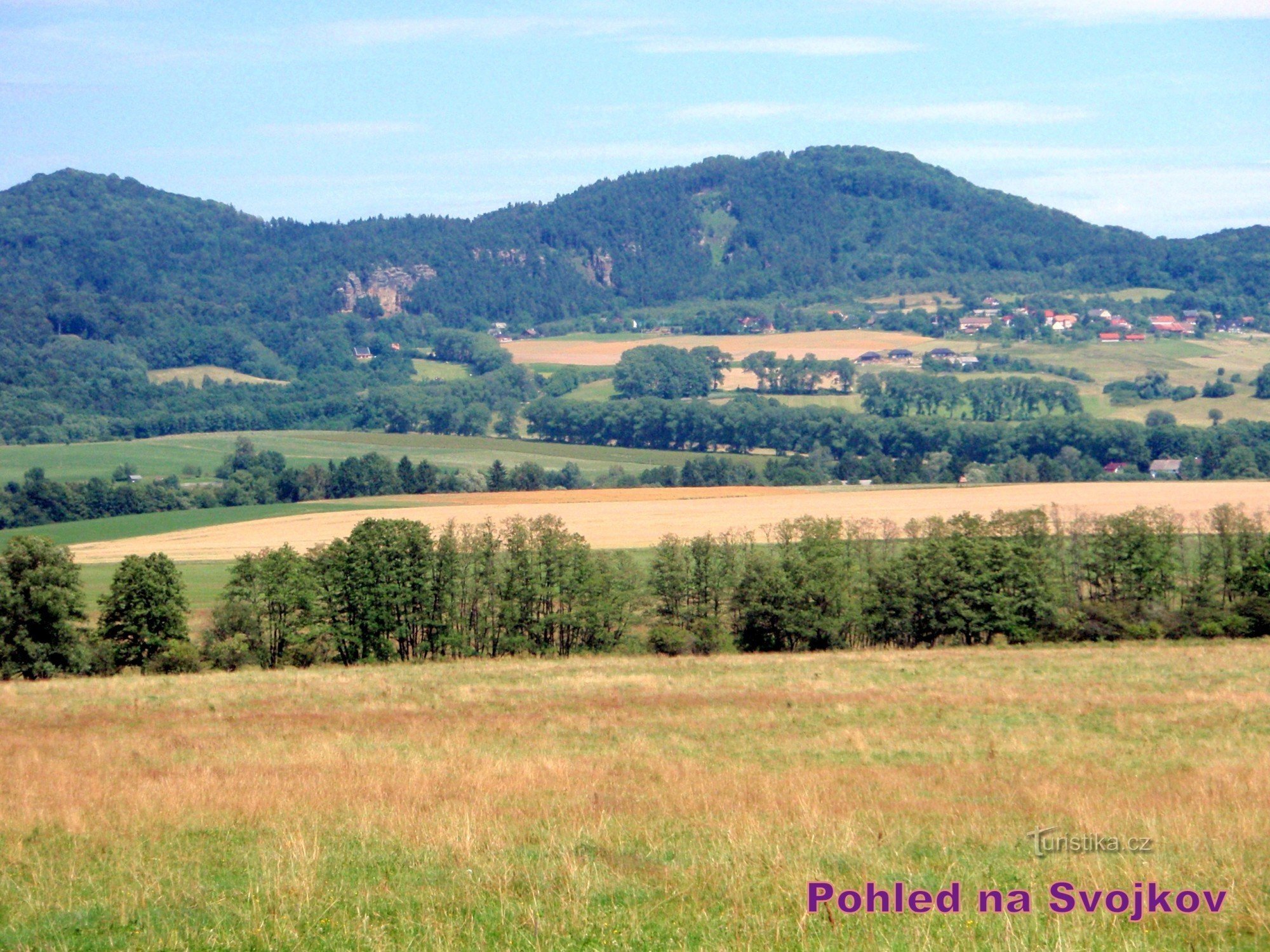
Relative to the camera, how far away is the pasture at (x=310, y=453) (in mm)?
128625

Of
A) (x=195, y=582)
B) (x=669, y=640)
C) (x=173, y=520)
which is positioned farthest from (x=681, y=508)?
(x=173, y=520)

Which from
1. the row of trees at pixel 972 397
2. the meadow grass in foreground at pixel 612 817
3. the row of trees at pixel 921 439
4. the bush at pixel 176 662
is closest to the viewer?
the meadow grass in foreground at pixel 612 817

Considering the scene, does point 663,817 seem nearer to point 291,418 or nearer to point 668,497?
point 668,497

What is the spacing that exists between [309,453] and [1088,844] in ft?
456

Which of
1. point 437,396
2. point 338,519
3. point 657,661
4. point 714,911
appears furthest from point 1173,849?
point 437,396

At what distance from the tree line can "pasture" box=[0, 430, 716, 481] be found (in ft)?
221

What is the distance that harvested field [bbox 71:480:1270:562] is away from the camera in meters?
80.8

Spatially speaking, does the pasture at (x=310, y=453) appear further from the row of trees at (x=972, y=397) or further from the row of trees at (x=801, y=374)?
the row of trees at (x=801, y=374)

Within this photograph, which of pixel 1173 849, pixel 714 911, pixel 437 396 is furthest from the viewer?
pixel 437 396

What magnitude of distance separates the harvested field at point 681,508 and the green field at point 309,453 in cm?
2407

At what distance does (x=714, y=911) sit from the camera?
8.26 meters

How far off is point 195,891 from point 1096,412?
157 m


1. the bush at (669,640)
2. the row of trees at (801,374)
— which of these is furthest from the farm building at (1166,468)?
the bush at (669,640)

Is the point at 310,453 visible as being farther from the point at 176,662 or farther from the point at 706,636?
the point at 176,662
